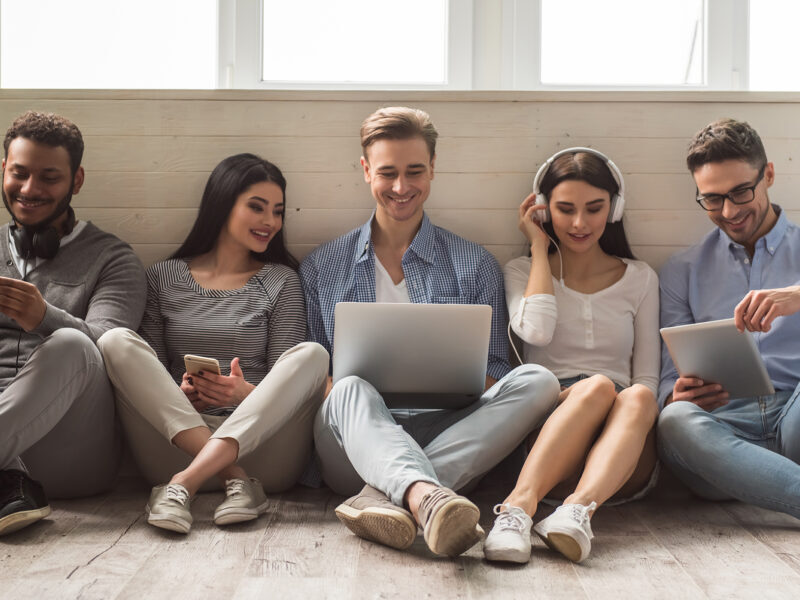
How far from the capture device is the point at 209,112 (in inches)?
96.7

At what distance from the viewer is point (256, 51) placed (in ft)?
8.92

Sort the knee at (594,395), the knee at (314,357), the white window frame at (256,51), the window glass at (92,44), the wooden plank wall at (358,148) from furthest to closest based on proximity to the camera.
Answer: the window glass at (92,44)
the white window frame at (256,51)
the wooden plank wall at (358,148)
the knee at (314,357)
the knee at (594,395)

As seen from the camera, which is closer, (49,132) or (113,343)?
(113,343)

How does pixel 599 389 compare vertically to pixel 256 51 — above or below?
below

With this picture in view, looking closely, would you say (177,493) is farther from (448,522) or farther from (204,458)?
(448,522)

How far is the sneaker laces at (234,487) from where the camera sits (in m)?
1.77

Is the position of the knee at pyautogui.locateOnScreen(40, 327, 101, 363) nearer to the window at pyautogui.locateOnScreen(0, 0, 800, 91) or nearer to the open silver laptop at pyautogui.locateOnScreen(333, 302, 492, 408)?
the open silver laptop at pyautogui.locateOnScreen(333, 302, 492, 408)

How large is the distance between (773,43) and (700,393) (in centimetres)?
150

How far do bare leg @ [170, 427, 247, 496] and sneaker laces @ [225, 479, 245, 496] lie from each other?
32mm

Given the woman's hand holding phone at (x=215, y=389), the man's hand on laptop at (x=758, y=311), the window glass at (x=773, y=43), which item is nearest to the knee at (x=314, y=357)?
the woman's hand holding phone at (x=215, y=389)

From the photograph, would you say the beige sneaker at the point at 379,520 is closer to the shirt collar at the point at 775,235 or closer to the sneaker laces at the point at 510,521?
the sneaker laces at the point at 510,521

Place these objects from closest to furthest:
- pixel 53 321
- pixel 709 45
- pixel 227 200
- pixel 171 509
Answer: pixel 171 509 → pixel 53 321 → pixel 227 200 → pixel 709 45

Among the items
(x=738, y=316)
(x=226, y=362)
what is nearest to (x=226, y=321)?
(x=226, y=362)

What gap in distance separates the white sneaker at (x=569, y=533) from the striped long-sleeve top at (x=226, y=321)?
90 cm
